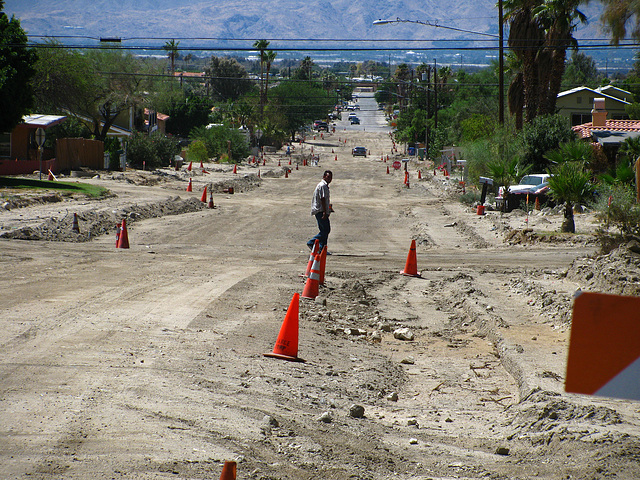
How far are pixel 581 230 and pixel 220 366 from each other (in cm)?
1637

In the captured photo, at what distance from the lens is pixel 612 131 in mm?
34938

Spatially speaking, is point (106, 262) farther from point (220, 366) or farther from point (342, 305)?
point (220, 366)

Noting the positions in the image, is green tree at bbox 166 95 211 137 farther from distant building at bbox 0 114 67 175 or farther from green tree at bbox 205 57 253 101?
green tree at bbox 205 57 253 101

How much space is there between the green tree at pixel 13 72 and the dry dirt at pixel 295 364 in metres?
11.8

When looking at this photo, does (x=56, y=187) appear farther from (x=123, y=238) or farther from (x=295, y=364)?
(x=295, y=364)

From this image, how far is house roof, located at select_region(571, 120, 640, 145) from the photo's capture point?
3262 centimetres

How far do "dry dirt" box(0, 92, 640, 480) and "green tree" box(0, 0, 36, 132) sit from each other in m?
11.8

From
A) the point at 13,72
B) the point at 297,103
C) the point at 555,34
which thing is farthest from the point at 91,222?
the point at 297,103

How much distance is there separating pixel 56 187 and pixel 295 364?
78.5 ft

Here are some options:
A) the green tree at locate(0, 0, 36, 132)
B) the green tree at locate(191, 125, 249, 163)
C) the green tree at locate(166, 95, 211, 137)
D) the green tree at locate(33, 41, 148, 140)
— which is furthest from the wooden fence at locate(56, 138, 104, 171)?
the green tree at locate(166, 95, 211, 137)

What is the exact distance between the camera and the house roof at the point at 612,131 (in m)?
32.6

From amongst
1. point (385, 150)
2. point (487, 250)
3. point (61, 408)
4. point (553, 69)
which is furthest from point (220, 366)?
point (385, 150)

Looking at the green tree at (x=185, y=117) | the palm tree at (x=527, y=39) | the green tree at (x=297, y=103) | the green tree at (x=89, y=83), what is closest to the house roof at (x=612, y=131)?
the palm tree at (x=527, y=39)

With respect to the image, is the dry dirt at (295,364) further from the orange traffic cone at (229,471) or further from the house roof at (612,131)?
the house roof at (612,131)
